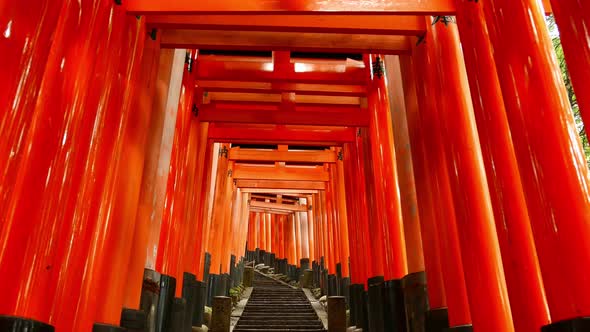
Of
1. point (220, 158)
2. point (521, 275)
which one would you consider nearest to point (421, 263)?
point (521, 275)

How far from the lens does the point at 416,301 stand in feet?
15.4

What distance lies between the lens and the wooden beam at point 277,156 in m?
11.2

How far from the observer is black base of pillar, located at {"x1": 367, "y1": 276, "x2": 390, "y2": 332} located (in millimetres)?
6209

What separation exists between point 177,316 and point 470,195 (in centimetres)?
419

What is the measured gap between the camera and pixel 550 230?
8.12 ft

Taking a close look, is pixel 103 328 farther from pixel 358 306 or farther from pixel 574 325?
pixel 358 306

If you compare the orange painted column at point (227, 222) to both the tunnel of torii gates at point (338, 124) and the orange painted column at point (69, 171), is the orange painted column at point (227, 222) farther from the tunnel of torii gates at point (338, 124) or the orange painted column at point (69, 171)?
the orange painted column at point (69, 171)

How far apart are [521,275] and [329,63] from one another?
503cm

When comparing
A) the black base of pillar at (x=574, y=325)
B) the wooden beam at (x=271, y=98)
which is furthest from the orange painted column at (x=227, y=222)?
the black base of pillar at (x=574, y=325)

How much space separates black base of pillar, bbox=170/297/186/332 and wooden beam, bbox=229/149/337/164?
213 inches

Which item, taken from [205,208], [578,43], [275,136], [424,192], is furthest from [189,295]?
Answer: [578,43]

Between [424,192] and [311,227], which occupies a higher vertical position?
[311,227]

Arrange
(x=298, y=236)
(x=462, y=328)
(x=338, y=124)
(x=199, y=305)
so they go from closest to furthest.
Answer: (x=462, y=328) < (x=338, y=124) < (x=199, y=305) < (x=298, y=236)

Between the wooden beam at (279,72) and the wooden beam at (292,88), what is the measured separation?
15.8 inches
